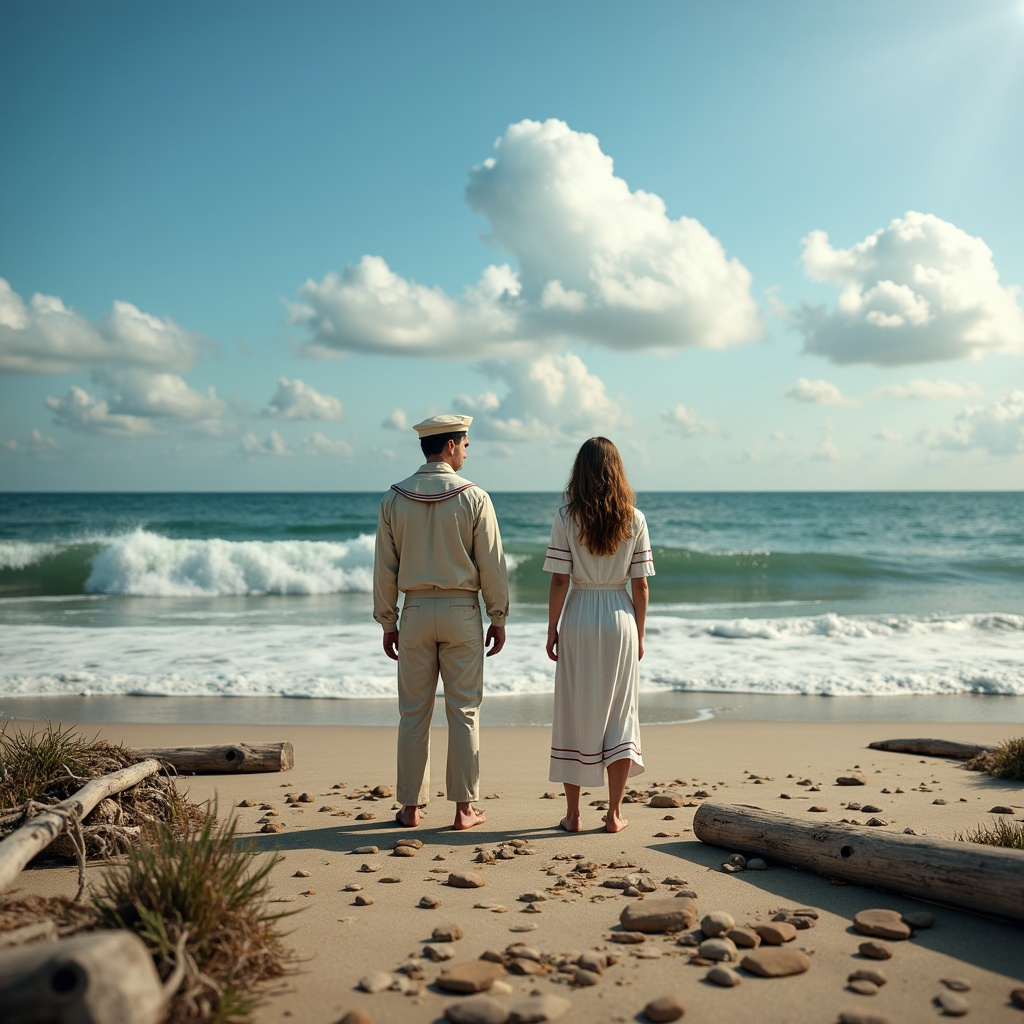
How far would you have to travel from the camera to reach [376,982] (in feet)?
9.35

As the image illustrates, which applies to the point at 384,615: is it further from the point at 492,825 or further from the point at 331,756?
the point at 331,756

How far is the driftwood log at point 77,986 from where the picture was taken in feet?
6.41

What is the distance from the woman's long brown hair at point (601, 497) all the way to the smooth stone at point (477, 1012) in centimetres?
257

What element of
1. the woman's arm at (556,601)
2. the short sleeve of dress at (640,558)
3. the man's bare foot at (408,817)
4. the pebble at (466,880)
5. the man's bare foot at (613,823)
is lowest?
the man's bare foot at (408,817)

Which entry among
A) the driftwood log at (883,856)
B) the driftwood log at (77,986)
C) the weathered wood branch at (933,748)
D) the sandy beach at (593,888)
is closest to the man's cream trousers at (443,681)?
the sandy beach at (593,888)

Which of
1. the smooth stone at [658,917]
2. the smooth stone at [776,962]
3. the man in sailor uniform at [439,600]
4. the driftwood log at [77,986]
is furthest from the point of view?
the man in sailor uniform at [439,600]

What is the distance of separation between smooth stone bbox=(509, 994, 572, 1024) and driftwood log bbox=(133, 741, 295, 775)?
3968 millimetres

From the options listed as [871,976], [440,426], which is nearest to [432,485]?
[440,426]

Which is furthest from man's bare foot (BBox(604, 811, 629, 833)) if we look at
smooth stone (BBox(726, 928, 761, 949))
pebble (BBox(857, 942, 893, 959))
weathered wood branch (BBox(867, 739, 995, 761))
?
weathered wood branch (BBox(867, 739, 995, 761))

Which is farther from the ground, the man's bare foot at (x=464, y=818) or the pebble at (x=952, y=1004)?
the pebble at (x=952, y=1004)

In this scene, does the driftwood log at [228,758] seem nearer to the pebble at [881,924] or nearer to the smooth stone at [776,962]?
the smooth stone at [776,962]

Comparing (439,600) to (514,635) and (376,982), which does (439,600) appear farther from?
(514,635)

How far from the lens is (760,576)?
24938 millimetres

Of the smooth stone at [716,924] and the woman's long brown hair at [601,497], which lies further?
the woman's long brown hair at [601,497]
